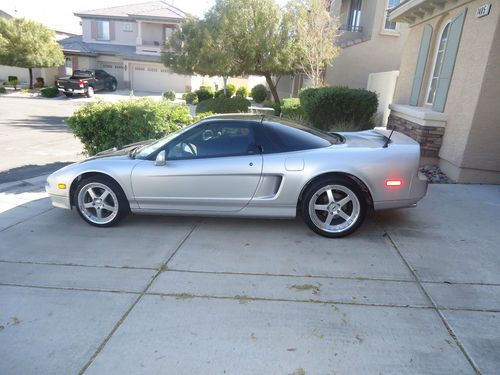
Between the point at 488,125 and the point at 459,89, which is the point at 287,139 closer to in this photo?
the point at 488,125

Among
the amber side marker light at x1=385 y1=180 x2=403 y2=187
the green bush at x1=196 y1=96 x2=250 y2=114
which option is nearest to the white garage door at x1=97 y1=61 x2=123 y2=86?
the green bush at x1=196 y1=96 x2=250 y2=114

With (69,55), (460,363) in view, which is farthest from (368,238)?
(69,55)

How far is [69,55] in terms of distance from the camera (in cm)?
3572

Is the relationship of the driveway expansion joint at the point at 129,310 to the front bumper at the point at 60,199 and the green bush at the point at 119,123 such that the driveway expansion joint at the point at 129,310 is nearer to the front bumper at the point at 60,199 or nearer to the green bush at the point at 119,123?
the front bumper at the point at 60,199

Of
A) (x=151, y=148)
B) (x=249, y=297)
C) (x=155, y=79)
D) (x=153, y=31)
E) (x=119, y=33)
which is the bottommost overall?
(x=249, y=297)

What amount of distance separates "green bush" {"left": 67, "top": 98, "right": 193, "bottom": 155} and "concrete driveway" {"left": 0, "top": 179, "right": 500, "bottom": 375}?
2863 mm

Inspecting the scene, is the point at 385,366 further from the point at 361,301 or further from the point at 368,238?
the point at 368,238

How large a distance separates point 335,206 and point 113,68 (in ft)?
121

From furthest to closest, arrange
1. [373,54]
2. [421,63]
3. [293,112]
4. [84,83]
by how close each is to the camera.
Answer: [84,83] < [373,54] < [293,112] < [421,63]

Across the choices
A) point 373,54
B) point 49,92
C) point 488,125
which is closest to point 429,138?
point 488,125

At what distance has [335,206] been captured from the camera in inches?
169

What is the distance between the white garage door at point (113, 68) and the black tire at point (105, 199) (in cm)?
3481

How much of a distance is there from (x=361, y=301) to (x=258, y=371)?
45.0 inches

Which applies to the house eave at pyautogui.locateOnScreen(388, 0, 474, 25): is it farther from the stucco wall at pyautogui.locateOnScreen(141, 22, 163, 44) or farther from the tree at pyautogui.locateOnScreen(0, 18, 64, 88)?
the stucco wall at pyautogui.locateOnScreen(141, 22, 163, 44)
